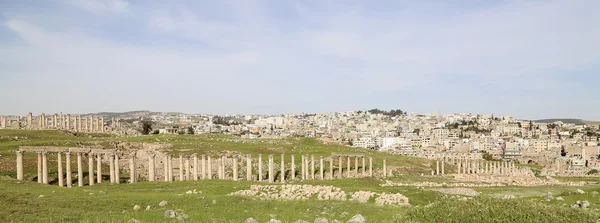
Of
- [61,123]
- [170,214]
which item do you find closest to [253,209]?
[170,214]

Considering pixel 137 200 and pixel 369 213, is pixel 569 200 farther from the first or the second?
pixel 137 200

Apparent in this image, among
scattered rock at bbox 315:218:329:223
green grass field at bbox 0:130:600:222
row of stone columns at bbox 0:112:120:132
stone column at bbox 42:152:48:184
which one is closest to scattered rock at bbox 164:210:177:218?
green grass field at bbox 0:130:600:222

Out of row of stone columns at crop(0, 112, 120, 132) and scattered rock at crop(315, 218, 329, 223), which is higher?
row of stone columns at crop(0, 112, 120, 132)

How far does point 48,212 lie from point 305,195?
18.7 meters

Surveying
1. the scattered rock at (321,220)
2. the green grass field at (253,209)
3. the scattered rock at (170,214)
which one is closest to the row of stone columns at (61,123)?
the green grass field at (253,209)

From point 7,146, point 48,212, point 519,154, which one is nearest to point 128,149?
point 7,146

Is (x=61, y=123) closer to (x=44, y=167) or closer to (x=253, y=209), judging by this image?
(x=44, y=167)

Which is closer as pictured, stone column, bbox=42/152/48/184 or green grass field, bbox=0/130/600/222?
→ green grass field, bbox=0/130/600/222

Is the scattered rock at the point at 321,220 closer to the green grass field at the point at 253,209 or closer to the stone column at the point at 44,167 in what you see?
the green grass field at the point at 253,209

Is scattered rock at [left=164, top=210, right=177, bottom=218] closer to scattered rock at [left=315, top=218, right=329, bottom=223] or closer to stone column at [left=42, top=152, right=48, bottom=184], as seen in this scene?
scattered rock at [left=315, top=218, right=329, bottom=223]

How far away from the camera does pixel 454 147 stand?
19838cm

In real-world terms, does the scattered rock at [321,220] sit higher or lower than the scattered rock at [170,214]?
lower

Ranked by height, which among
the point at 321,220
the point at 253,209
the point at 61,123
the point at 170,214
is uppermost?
the point at 61,123

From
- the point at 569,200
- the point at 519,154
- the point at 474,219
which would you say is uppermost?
the point at 474,219
